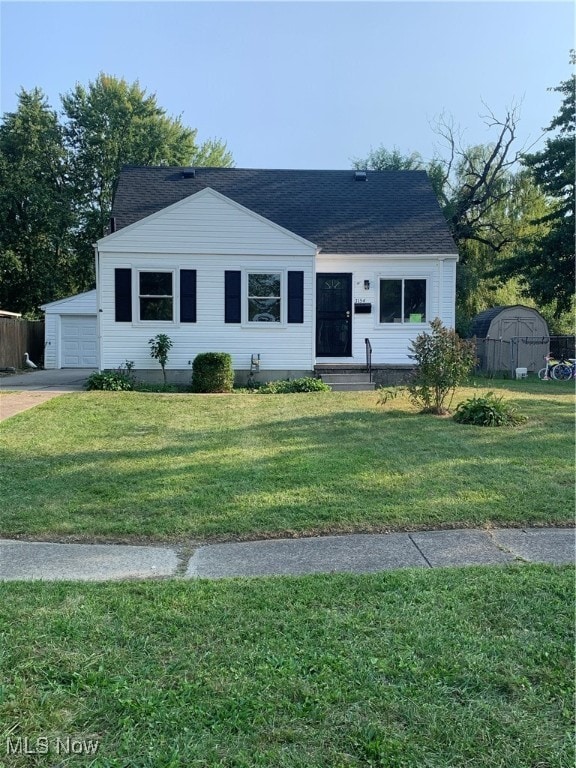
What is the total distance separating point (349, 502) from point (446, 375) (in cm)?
489

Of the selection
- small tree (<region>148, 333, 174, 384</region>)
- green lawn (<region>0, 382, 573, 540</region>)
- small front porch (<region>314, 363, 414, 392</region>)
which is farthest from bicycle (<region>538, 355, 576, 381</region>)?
small tree (<region>148, 333, 174, 384</region>)

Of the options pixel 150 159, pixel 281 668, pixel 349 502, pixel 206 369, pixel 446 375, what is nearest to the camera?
pixel 281 668

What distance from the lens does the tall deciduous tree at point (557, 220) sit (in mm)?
21234

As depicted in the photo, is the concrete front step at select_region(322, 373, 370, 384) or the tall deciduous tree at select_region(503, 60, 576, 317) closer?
the concrete front step at select_region(322, 373, 370, 384)

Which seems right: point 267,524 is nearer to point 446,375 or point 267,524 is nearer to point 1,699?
point 1,699

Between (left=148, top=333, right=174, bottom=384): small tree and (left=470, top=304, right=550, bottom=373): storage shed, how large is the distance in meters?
10.3

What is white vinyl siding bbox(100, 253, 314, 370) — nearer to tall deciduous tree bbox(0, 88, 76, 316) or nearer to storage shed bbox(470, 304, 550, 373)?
storage shed bbox(470, 304, 550, 373)

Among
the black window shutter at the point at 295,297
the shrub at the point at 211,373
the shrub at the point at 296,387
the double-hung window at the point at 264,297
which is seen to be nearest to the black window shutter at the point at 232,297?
the double-hung window at the point at 264,297

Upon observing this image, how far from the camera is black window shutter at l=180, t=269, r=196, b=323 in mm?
14297

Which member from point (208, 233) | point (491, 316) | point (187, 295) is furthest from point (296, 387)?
point (491, 316)

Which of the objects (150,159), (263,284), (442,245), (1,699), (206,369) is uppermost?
(150,159)

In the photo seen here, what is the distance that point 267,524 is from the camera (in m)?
4.72

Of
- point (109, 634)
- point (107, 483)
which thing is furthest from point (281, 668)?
point (107, 483)

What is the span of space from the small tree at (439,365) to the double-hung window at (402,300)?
18.5ft
